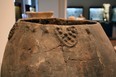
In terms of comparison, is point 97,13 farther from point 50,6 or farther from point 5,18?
point 5,18

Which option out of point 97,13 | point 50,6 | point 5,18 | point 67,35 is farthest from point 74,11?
point 67,35

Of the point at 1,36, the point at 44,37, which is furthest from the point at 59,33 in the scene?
the point at 1,36

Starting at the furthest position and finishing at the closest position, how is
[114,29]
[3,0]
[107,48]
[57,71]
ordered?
[114,29] < [3,0] < [107,48] < [57,71]

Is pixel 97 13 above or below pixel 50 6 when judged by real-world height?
below

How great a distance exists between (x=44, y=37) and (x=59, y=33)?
0.05 metres

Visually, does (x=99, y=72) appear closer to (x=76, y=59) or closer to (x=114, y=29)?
(x=76, y=59)

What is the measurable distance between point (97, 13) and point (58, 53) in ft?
27.3

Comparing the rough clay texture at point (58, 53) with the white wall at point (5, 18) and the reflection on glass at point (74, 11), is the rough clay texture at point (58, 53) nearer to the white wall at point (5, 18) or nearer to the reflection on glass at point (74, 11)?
the white wall at point (5, 18)

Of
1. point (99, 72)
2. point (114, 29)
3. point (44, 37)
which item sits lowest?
point (114, 29)

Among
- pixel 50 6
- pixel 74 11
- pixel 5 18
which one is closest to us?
pixel 5 18

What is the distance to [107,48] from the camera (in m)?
0.79

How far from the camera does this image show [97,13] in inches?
348

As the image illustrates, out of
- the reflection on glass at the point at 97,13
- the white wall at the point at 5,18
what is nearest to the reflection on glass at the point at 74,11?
the reflection on glass at the point at 97,13

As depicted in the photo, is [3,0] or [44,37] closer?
[44,37]
